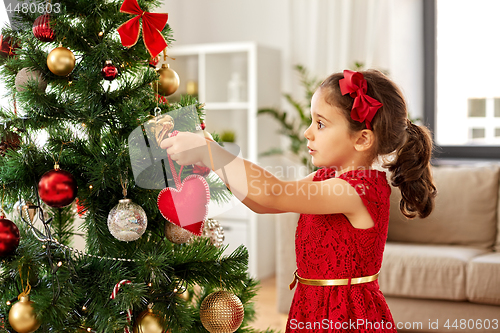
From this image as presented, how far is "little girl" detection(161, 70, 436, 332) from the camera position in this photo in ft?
3.08

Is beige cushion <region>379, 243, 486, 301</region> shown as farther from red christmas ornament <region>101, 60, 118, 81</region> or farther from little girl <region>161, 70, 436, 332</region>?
red christmas ornament <region>101, 60, 118, 81</region>

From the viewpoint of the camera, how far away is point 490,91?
3.14 metres

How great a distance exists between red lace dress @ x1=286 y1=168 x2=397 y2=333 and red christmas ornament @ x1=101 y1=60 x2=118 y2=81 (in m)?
0.49

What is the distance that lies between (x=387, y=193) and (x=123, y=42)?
61cm

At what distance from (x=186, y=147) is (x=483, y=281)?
1678 mm

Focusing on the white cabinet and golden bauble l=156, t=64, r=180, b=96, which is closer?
golden bauble l=156, t=64, r=180, b=96

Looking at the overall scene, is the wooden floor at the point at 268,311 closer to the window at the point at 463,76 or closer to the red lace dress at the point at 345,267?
the red lace dress at the point at 345,267

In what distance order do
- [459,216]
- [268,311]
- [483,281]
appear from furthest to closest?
[268,311] < [459,216] < [483,281]

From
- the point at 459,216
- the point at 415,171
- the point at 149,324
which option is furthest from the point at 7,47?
the point at 459,216

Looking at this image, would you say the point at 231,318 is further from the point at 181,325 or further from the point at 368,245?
the point at 368,245

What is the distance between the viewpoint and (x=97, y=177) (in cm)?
82

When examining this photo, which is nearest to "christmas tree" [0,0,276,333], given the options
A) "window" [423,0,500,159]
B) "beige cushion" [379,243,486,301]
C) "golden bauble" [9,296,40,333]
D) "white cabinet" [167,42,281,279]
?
"golden bauble" [9,296,40,333]

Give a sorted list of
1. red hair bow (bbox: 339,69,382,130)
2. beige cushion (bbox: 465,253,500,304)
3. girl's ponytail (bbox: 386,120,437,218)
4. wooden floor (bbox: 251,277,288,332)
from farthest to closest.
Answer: wooden floor (bbox: 251,277,288,332) → beige cushion (bbox: 465,253,500,304) → girl's ponytail (bbox: 386,120,437,218) → red hair bow (bbox: 339,69,382,130)

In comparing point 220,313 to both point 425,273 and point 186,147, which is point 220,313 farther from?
point 425,273
